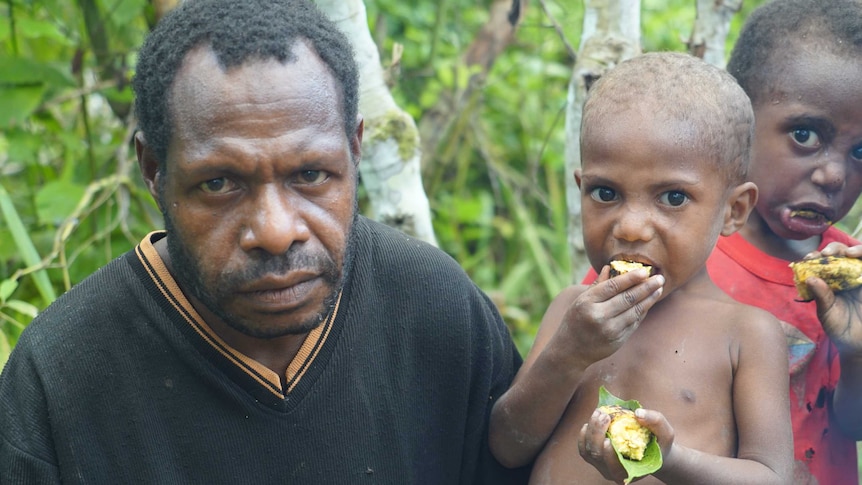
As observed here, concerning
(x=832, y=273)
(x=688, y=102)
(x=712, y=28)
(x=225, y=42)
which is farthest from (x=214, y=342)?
(x=712, y=28)

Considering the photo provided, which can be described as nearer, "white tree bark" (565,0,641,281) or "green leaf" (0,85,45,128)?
"white tree bark" (565,0,641,281)

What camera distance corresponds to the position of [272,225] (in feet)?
6.46

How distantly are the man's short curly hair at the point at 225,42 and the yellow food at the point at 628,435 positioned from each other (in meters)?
0.88

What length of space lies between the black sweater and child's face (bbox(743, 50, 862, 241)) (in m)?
0.96

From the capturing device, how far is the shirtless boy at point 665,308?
84.2 inches

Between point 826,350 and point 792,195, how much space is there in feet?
1.42

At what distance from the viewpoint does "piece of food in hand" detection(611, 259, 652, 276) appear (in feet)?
7.02

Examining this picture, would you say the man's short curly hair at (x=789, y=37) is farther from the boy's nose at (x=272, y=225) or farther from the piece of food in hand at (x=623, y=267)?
the boy's nose at (x=272, y=225)

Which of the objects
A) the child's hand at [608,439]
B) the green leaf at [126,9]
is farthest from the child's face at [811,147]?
the green leaf at [126,9]

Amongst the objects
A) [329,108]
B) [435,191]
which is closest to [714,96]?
[329,108]

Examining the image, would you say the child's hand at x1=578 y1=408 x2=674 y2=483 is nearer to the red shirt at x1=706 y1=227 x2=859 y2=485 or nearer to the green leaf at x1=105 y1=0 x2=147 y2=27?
the red shirt at x1=706 y1=227 x2=859 y2=485

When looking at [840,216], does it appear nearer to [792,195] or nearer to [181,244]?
[792,195]

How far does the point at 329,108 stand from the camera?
2.08 metres

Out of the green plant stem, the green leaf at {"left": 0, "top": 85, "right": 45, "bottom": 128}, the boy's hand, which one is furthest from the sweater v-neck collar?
the green leaf at {"left": 0, "top": 85, "right": 45, "bottom": 128}
